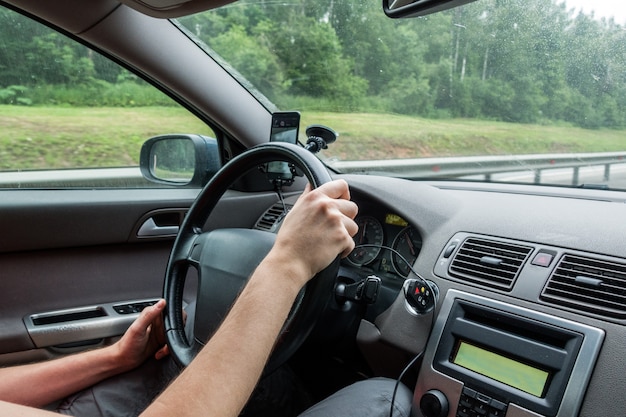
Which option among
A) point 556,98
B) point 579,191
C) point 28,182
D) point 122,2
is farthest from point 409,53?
point 28,182

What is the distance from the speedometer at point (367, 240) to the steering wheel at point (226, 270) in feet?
1.97

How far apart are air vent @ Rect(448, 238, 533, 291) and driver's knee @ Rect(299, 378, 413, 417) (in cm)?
43

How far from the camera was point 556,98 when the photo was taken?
217cm

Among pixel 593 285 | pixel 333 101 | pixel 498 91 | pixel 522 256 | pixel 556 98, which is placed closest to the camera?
pixel 593 285

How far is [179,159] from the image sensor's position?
3088 millimetres

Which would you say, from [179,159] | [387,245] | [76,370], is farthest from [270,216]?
[76,370]

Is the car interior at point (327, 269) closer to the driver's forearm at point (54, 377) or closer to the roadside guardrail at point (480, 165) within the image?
the roadside guardrail at point (480, 165)

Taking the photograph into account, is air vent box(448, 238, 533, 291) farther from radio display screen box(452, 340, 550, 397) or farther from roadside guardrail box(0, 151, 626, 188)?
roadside guardrail box(0, 151, 626, 188)

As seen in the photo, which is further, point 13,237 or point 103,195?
point 103,195

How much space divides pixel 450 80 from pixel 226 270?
145 cm

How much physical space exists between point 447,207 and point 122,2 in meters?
1.58

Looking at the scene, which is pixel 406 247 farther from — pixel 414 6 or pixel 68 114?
pixel 68 114

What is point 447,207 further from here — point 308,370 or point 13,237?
point 13,237

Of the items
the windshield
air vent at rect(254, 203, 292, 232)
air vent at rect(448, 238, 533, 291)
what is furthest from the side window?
air vent at rect(448, 238, 533, 291)
